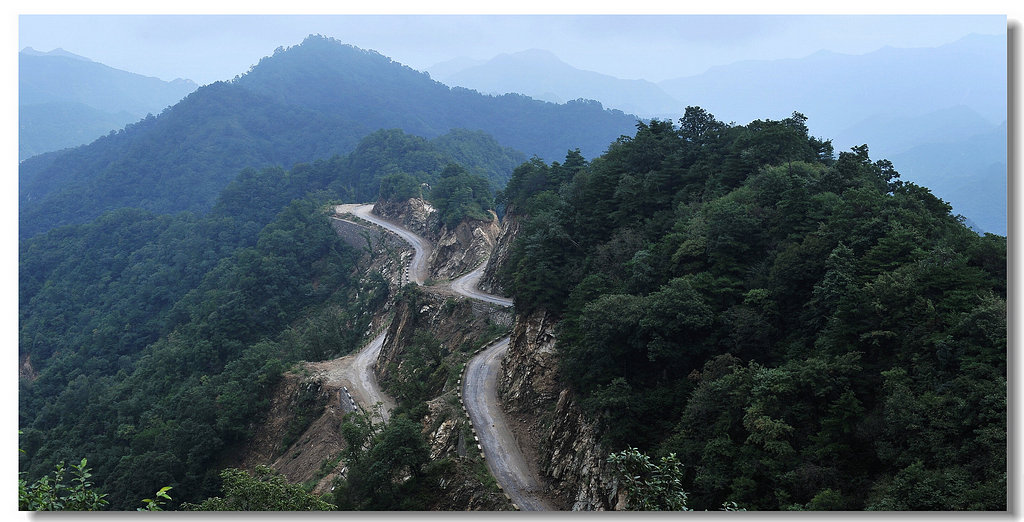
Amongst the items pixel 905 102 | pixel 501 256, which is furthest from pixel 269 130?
pixel 905 102

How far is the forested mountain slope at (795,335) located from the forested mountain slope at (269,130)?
220 feet

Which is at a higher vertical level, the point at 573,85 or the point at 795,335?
the point at 573,85

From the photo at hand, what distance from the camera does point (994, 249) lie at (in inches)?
583

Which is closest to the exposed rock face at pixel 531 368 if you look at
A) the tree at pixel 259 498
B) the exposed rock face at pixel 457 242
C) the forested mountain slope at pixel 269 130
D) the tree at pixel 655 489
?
the tree at pixel 259 498

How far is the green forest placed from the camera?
1260 centimetres

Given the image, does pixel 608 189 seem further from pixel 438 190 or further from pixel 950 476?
pixel 438 190

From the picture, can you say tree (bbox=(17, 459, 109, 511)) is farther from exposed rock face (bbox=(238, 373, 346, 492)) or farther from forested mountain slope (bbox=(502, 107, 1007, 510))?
exposed rock face (bbox=(238, 373, 346, 492))

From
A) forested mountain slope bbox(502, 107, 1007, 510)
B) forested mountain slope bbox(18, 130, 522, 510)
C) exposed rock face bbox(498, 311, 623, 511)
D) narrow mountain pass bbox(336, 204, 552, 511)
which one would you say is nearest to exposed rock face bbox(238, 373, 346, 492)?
forested mountain slope bbox(18, 130, 522, 510)

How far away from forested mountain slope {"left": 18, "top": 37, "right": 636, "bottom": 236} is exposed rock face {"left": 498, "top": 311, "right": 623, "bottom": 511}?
64857 millimetres

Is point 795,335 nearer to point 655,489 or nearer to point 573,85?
point 655,489

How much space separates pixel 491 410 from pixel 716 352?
988 centimetres

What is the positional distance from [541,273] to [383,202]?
46.3 meters

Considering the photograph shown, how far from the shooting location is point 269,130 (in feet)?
461

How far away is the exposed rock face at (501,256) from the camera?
40.7 metres
